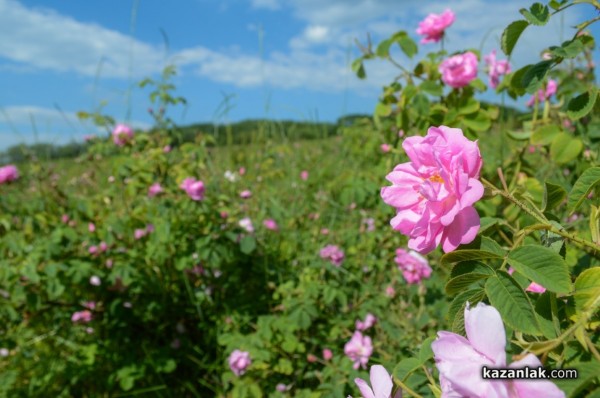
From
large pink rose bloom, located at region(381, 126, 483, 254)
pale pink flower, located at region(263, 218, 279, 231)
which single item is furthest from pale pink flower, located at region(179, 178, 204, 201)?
large pink rose bloom, located at region(381, 126, 483, 254)

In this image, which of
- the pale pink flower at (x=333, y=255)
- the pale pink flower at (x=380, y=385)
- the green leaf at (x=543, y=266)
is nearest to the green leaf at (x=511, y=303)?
the green leaf at (x=543, y=266)

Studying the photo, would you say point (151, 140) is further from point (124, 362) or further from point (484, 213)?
point (484, 213)

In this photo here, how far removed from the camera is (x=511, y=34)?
922 mm

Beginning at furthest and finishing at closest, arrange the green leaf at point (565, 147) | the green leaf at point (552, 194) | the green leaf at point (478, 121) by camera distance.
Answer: the green leaf at point (478, 121)
the green leaf at point (565, 147)
the green leaf at point (552, 194)

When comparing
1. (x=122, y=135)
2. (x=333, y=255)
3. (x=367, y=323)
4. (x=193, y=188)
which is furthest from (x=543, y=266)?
(x=122, y=135)

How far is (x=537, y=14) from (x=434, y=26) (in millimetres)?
1010

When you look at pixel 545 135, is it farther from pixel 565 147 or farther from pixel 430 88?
pixel 430 88

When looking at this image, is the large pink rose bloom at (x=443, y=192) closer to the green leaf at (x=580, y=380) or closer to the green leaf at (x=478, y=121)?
the green leaf at (x=580, y=380)

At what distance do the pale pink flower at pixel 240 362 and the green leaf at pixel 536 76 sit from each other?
122cm

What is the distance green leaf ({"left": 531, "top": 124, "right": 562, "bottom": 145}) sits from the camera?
1.32 metres

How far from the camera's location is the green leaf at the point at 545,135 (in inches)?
51.8

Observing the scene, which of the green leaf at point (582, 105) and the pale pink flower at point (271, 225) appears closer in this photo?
the green leaf at point (582, 105)

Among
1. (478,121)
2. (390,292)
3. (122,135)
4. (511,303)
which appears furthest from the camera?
(122,135)

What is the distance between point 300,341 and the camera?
1904mm
